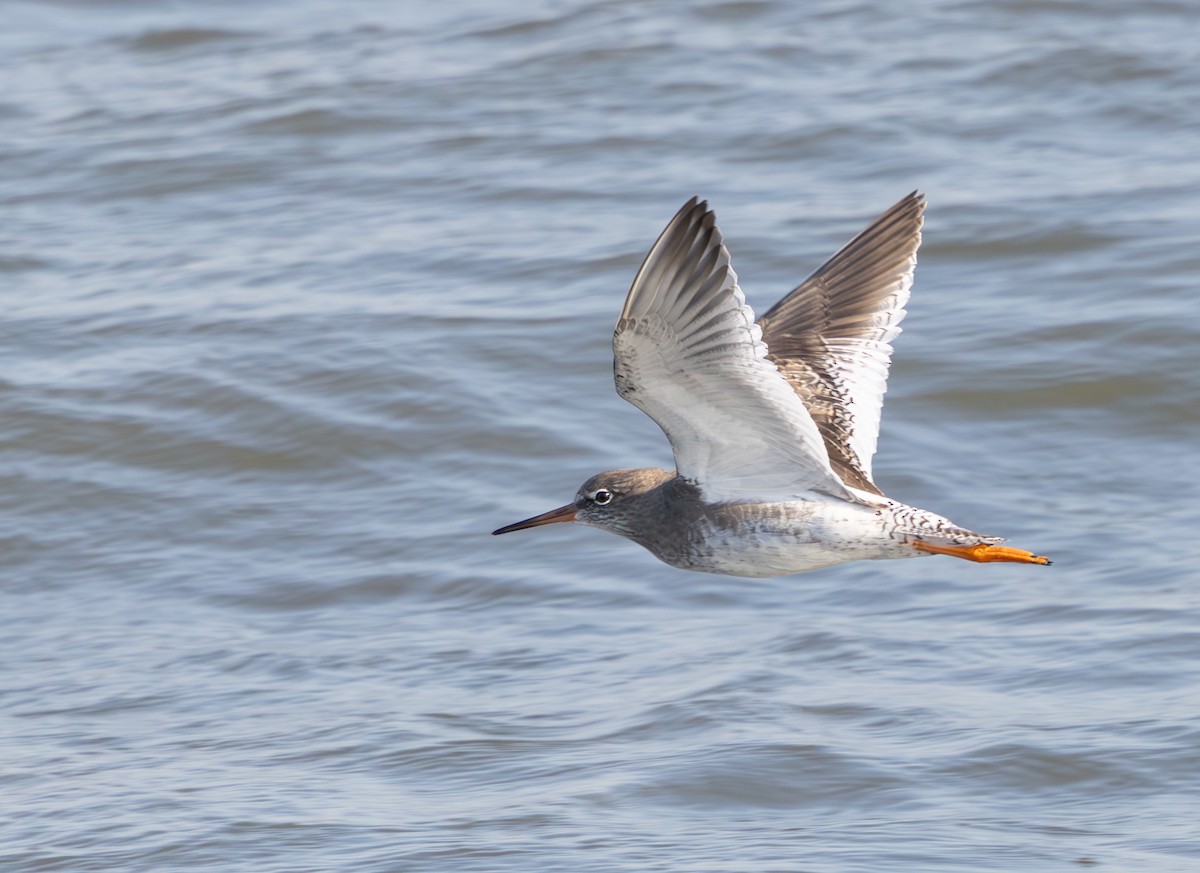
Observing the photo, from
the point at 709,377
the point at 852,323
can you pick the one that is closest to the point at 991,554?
the point at 852,323

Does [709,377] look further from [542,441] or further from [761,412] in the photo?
[542,441]

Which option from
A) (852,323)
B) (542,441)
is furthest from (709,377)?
(542,441)

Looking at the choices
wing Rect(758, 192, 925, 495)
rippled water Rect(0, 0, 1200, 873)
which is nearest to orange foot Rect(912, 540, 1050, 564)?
wing Rect(758, 192, 925, 495)

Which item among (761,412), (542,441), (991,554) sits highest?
(761,412)

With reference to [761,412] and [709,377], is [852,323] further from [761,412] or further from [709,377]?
[709,377]

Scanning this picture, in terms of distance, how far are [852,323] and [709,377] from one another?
1.63 meters

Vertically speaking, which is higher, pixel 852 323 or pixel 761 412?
pixel 852 323

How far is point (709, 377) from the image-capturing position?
18.5ft

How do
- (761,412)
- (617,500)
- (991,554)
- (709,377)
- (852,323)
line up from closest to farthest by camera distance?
(709,377) → (761,412) → (991,554) → (617,500) → (852,323)

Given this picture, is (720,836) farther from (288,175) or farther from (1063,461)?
(288,175)

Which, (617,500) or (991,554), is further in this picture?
→ (617,500)

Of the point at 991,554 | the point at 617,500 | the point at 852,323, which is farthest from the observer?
the point at 852,323

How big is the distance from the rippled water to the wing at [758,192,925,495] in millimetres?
1326

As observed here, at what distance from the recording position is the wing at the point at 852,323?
6887mm
